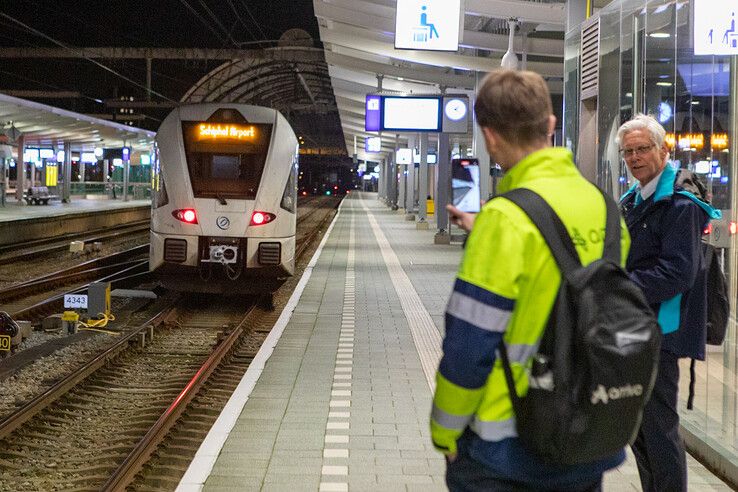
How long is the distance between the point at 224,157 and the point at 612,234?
Answer: 11.7 m

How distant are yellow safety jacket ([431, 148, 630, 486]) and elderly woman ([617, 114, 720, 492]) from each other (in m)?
1.50

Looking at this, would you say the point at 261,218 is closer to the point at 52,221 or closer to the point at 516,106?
the point at 516,106

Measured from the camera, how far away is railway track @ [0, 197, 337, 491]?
648cm

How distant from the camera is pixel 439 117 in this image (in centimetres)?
2381

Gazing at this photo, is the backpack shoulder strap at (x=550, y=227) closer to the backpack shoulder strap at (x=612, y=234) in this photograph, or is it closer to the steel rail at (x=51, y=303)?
the backpack shoulder strap at (x=612, y=234)

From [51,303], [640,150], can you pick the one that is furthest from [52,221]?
[640,150]

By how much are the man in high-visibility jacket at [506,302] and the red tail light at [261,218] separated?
11185 millimetres

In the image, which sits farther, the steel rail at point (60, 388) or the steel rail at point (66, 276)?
the steel rail at point (66, 276)

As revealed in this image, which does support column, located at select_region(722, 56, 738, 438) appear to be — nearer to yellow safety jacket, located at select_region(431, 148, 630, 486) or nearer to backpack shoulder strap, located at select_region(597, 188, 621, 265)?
backpack shoulder strap, located at select_region(597, 188, 621, 265)

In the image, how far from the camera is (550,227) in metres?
2.61

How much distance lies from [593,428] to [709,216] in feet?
6.65

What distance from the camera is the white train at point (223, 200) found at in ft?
45.1

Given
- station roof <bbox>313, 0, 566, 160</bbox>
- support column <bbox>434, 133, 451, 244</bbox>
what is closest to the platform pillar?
support column <bbox>434, 133, 451, 244</bbox>

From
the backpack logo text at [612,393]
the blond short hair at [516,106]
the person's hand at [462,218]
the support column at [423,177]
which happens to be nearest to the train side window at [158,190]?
the person's hand at [462,218]
